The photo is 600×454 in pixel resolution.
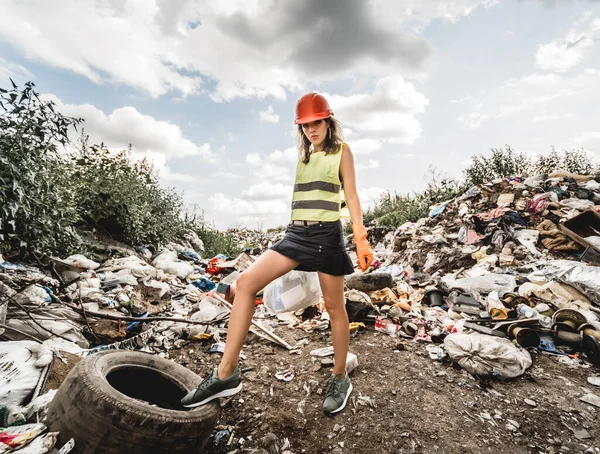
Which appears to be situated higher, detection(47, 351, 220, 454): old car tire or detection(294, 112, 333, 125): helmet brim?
detection(294, 112, 333, 125): helmet brim

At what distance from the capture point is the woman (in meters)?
1.69

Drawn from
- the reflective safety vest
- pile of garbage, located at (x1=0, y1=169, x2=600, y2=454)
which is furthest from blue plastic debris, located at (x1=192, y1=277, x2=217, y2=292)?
the reflective safety vest

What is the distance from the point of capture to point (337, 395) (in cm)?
202

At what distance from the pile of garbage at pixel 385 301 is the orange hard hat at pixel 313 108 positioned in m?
1.23

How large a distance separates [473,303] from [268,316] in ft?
7.73

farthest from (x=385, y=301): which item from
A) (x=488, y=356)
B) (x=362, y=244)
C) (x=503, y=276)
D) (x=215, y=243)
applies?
(x=215, y=243)

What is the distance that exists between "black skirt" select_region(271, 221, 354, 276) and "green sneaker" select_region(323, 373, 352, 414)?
0.76 metres

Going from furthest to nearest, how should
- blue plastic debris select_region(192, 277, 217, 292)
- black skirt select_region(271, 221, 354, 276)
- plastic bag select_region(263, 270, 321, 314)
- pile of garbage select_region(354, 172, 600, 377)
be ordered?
blue plastic debris select_region(192, 277, 217, 292) < pile of garbage select_region(354, 172, 600, 377) < plastic bag select_region(263, 270, 321, 314) < black skirt select_region(271, 221, 354, 276)

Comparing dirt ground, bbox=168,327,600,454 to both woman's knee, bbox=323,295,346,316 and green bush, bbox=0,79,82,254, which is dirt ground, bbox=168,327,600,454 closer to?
woman's knee, bbox=323,295,346,316

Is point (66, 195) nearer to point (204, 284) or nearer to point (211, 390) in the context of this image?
point (204, 284)

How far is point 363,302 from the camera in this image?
337 cm

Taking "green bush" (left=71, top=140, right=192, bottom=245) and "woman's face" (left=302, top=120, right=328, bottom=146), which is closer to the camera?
"woman's face" (left=302, top=120, right=328, bottom=146)

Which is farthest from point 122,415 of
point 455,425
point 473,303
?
point 473,303

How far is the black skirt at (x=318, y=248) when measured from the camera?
1.77 m
